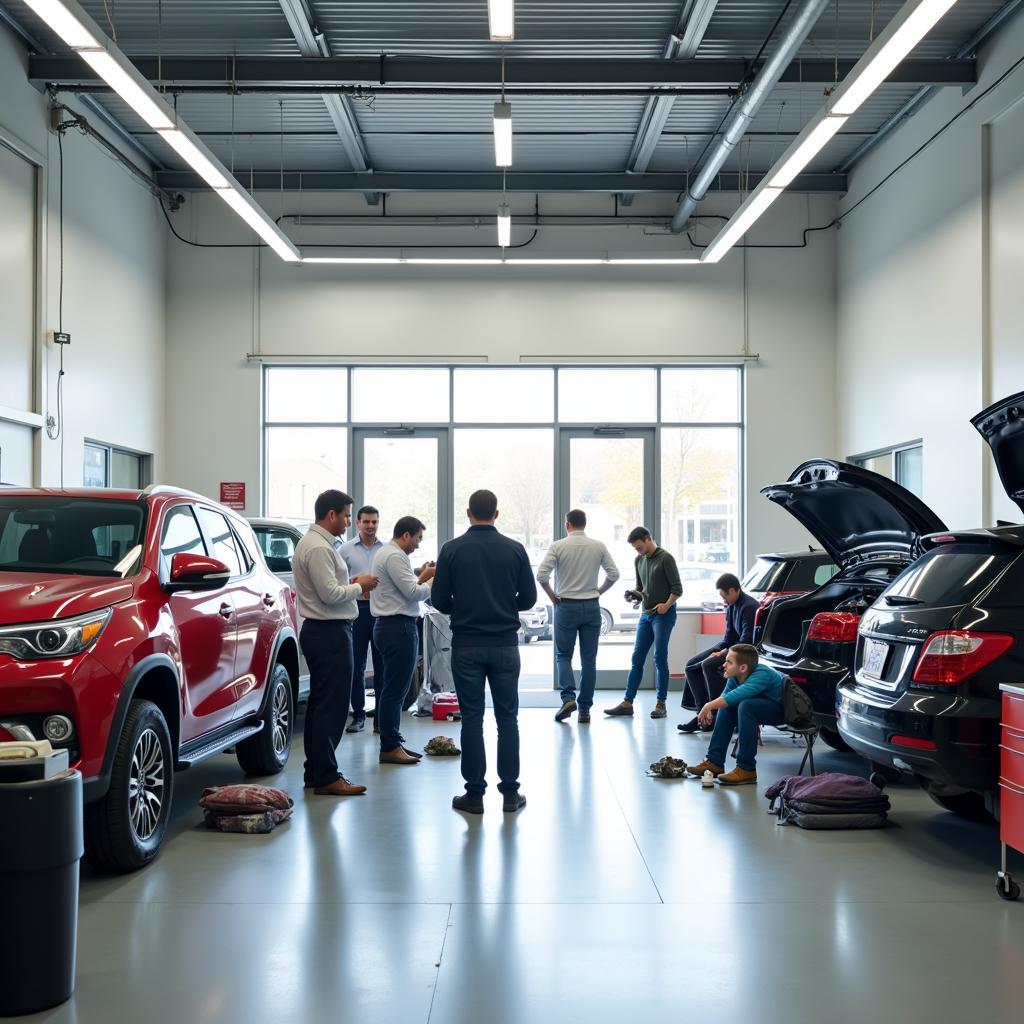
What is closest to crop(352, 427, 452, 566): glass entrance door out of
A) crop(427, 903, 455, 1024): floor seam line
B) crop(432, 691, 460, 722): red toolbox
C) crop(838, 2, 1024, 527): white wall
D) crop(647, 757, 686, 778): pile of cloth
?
crop(432, 691, 460, 722): red toolbox

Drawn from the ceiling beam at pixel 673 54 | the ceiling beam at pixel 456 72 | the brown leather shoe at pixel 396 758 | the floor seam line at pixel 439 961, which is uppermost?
the ceiling beam at pixel 673 54

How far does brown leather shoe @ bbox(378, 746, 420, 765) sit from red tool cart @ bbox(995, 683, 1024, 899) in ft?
13.2

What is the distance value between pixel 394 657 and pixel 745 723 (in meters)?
2.34

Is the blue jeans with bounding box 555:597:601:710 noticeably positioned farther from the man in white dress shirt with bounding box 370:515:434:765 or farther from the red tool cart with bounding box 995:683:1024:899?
the red tool cart with bounding box 995:683:1024:899

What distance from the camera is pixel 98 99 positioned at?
11094 millimetres

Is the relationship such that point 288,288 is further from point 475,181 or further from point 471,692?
point 471,692

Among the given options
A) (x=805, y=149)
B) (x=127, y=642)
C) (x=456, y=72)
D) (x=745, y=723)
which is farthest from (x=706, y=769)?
(x=456, y=72)

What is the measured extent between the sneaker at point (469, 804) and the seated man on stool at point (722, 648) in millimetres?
2893

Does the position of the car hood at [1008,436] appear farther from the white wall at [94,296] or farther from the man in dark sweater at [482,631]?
the white wall at [94,296]

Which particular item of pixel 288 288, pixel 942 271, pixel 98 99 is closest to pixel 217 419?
pixel 288 288

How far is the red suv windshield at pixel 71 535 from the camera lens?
5039 mm

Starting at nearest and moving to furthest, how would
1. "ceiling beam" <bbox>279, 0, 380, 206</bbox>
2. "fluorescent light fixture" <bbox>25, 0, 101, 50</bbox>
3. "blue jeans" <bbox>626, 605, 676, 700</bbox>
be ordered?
"fluorescent light fixture" <bbox>25, 0, 101, 50</bbox> → "ceiling beam" <bbox>279, 0, 380, 206</bbox> → "blue jeans" <bbox>626, 605, 676, 700</bbox>

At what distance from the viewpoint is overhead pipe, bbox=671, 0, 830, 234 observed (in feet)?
26.9

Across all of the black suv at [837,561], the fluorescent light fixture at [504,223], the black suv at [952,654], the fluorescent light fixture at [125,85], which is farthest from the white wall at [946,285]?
the fluorescent light fixture at [125,85]
